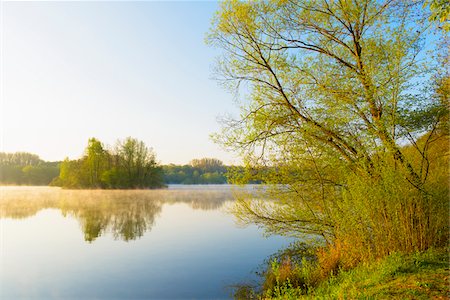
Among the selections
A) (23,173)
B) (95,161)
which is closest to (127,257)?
(95,161)

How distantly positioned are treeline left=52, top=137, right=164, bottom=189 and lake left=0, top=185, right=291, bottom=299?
40097mm

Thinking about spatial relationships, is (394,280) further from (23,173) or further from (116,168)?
(23,173)

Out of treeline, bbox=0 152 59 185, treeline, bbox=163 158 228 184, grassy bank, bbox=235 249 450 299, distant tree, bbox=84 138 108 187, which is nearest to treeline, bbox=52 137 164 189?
distant tree, bbox=84 138 108 187

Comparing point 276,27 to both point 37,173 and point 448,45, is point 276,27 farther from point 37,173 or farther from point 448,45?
point 37,173

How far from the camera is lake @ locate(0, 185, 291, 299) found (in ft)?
37.9

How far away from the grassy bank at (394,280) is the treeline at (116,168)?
6068cm

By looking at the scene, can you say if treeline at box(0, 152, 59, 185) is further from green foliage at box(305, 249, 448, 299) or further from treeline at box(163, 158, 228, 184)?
green foliage at box(305, 249, 448, 299)

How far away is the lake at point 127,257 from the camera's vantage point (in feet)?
37.9

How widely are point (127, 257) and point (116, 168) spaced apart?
56.1 metres

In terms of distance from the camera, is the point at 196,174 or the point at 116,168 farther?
the point at 196,174

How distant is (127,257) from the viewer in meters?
15.8

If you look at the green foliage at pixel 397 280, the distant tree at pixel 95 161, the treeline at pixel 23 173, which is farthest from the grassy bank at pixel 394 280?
the treeline at pixel 23 173

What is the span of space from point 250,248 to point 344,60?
9.92 metres

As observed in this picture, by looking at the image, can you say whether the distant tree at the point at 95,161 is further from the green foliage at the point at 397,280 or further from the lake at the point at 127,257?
the green foliage at the point at 397,280
